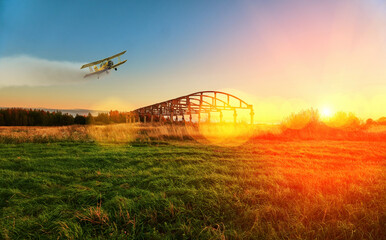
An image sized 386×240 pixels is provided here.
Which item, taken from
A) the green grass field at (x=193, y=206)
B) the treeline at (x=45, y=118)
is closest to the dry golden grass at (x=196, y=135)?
the green grass field at (x=193, y=206)

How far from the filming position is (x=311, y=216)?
9.80 feet

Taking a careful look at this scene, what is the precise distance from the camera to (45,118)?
33062mm

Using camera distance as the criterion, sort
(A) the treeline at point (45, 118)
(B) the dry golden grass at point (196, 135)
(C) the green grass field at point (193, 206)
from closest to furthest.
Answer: (C) the green grass field at point (193, 206) → (B) the dry golden grass at point (196, 135) → (A) the treeline at point (45, 118)

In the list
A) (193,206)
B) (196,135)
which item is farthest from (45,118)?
(193,206)

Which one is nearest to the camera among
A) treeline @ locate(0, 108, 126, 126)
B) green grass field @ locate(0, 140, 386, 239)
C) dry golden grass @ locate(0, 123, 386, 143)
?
green grass field @ locate(0, 140, 386, 239)

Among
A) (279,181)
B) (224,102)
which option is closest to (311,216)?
(279,181)

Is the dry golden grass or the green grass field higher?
the dry golden grass

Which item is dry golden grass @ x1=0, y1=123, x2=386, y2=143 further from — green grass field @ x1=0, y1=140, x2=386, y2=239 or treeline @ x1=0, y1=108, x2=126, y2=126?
treeline @ x1=0, y1=108, x2=126, y2=126

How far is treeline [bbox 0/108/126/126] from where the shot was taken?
30.6m

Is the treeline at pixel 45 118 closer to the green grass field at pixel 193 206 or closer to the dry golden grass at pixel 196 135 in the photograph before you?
the dry golden grass at pixel 196 135

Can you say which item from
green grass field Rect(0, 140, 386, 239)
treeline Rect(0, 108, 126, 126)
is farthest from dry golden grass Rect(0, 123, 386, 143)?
treeline Rect(0, 108, 126, 126)

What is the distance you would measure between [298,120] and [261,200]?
641 inches

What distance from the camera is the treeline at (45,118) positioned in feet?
101

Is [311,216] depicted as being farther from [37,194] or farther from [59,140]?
[59,140]
